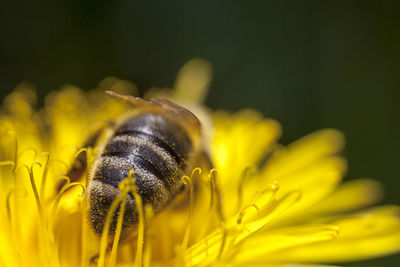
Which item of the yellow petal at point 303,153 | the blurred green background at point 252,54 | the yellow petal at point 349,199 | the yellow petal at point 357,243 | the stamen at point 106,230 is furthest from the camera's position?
the blurred green background at point 252,54

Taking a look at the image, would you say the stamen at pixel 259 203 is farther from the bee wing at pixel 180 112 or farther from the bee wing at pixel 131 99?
the bee wing at pixel 131 99

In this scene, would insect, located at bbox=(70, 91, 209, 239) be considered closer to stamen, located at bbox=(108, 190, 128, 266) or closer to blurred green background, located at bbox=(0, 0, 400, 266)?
stamen, located at bbox=(108, 190, 128, 266)

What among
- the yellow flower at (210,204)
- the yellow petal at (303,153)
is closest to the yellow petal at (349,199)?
the yellow flower at (210,204)

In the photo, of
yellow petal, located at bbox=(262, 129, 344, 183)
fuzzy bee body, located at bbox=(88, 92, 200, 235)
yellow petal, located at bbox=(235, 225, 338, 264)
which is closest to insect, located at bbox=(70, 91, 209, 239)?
fuzzy bee body, located at bbox=(88, 92, 200, 235)

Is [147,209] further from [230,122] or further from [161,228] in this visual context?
[230,122]

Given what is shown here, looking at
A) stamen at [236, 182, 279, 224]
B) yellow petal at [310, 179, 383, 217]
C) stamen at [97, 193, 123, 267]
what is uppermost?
yellow petal at [310, 179, 383, 217]

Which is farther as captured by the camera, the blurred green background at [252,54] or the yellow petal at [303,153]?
the blurred green background at [252,54]

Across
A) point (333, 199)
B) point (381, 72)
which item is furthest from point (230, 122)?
point (381, 72)
